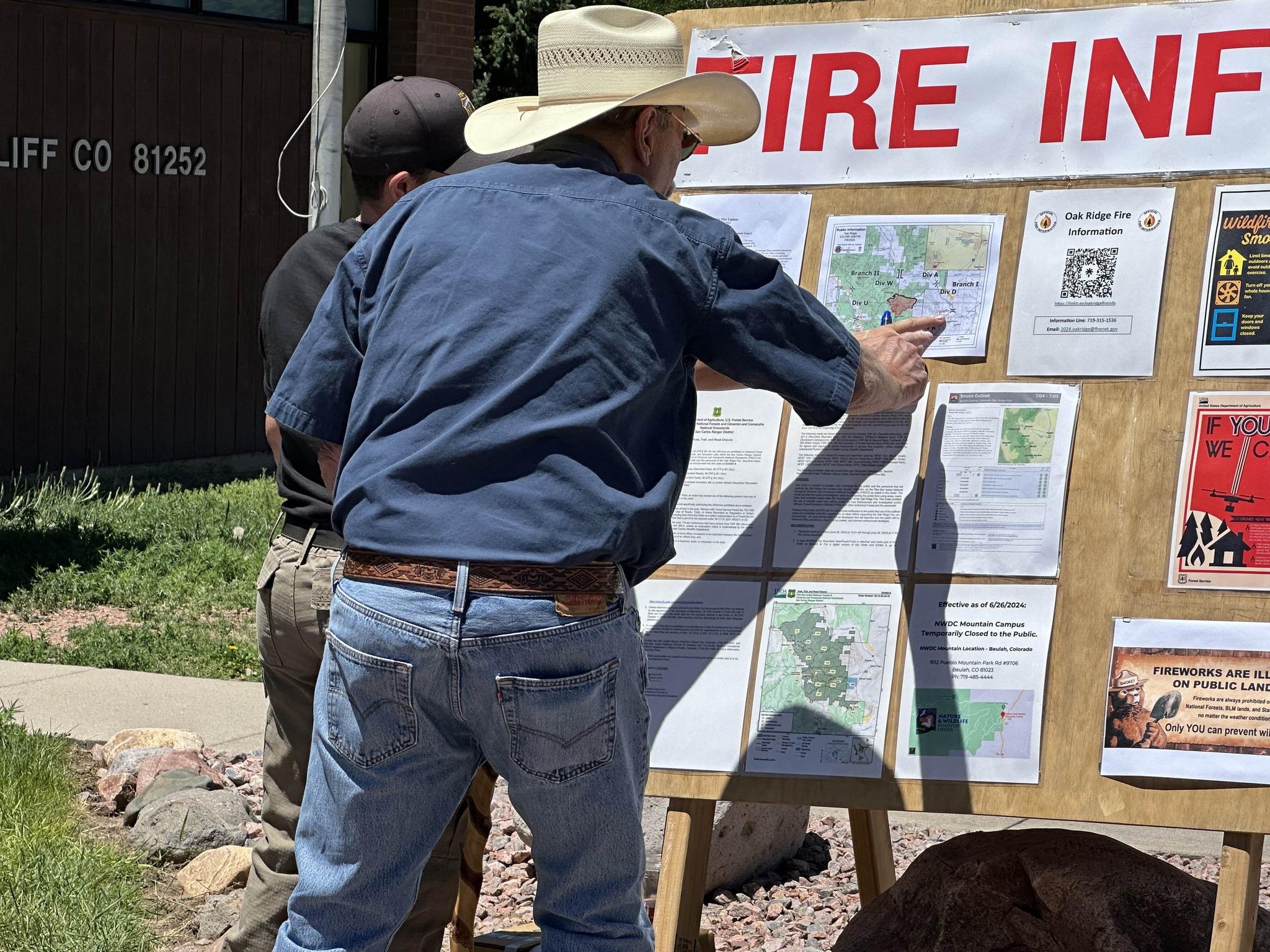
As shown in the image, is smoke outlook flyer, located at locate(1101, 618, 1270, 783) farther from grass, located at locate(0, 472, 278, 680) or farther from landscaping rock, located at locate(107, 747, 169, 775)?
grass, located at locate(0, 472, 278, 680)

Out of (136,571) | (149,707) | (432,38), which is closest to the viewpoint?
(149,707)

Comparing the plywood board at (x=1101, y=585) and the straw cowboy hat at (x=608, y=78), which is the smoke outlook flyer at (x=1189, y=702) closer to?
the plywood board at (x=1101, y=585)

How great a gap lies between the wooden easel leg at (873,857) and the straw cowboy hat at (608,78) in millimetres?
1643

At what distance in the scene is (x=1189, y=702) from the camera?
264 centimetres

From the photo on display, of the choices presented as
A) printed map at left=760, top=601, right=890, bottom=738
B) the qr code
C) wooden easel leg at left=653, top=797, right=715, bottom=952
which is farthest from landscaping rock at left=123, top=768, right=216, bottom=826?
the qr code

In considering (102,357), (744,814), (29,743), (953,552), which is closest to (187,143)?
(102,357)

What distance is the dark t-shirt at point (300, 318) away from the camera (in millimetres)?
2869

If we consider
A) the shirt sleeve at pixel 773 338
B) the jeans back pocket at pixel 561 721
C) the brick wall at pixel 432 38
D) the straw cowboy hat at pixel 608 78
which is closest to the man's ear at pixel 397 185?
the straw cowboy hat at pixel 608 78

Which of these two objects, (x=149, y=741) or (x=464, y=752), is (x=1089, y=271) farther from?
(x=149, y=741)

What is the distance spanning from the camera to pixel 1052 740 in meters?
2.71

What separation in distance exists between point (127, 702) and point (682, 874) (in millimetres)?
3356

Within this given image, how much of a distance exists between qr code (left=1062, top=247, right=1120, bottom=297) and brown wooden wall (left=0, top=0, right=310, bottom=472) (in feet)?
25.8

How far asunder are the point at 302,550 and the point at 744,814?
1.77 m

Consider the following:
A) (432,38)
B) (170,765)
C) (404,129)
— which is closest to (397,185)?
(404,129)
